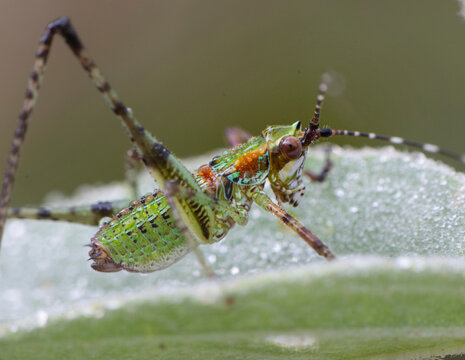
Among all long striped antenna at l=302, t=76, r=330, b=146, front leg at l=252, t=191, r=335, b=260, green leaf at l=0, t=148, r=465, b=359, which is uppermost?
long striped antenna at l=302, t=76, r=330, b=146

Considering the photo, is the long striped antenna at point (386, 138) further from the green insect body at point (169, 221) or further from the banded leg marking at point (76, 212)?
the banded leg marking at point (76, 212)

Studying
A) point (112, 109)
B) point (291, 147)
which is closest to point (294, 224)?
point (291, 147)

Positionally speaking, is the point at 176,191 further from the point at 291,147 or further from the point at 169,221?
the point at 291,147

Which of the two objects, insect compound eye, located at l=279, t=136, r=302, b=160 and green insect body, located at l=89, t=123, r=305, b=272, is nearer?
green insect body, located at l=89, t=123, r=305, b=272

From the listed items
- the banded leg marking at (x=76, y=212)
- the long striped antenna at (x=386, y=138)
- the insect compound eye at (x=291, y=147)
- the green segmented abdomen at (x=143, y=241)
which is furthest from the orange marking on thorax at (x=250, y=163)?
the banded leg marking at (x=76, y=212)

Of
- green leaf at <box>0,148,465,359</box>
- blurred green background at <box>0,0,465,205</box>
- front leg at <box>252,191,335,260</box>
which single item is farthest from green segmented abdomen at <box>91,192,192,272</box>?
blurred green background at <box>0,0,465,205</box>

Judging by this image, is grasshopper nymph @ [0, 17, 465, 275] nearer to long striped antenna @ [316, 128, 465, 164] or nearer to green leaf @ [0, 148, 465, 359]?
long striped antenna @ [316, 128, 465, 164]

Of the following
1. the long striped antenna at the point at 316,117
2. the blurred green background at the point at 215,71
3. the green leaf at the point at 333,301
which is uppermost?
the blurred green background at the point at 215,71
